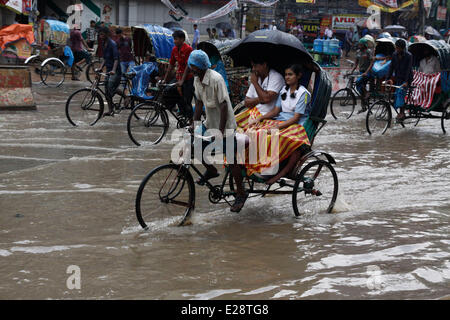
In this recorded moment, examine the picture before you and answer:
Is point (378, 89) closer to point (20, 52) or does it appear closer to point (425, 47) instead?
point (425, 47)

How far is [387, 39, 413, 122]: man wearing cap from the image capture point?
12.3m

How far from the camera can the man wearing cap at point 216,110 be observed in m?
5.85

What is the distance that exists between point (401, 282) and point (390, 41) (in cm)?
1074

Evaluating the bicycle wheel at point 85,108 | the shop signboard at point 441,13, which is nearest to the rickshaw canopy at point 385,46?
the bicycle wheel at point 85,108

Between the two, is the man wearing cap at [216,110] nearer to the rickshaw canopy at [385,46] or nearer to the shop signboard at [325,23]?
the rickshaw canopy at [385,46]

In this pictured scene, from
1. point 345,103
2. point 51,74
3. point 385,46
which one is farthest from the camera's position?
point 51,74

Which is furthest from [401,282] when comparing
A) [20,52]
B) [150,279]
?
[20,52]

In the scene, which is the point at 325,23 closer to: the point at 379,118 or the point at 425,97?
the point at 425,97

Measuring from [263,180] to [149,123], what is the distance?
472 cm

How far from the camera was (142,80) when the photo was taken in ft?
38.5

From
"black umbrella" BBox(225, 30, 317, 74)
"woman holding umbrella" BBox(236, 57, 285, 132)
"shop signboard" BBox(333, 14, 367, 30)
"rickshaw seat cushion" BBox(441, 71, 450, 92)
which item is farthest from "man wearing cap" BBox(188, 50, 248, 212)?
"shop signboard" BBox(333, 14, 367, 30)

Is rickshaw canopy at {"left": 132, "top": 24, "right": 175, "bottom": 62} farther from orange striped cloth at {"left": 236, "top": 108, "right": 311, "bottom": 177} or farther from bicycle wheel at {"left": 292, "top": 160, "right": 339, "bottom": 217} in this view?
orange striped cloth at {"left": 236, "top": 108, "right": 311, "bottom": 177}

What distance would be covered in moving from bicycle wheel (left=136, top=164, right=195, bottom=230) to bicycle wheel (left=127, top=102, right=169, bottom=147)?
4453mm

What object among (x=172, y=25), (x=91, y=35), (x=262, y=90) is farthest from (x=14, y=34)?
(x=172, y=25)
